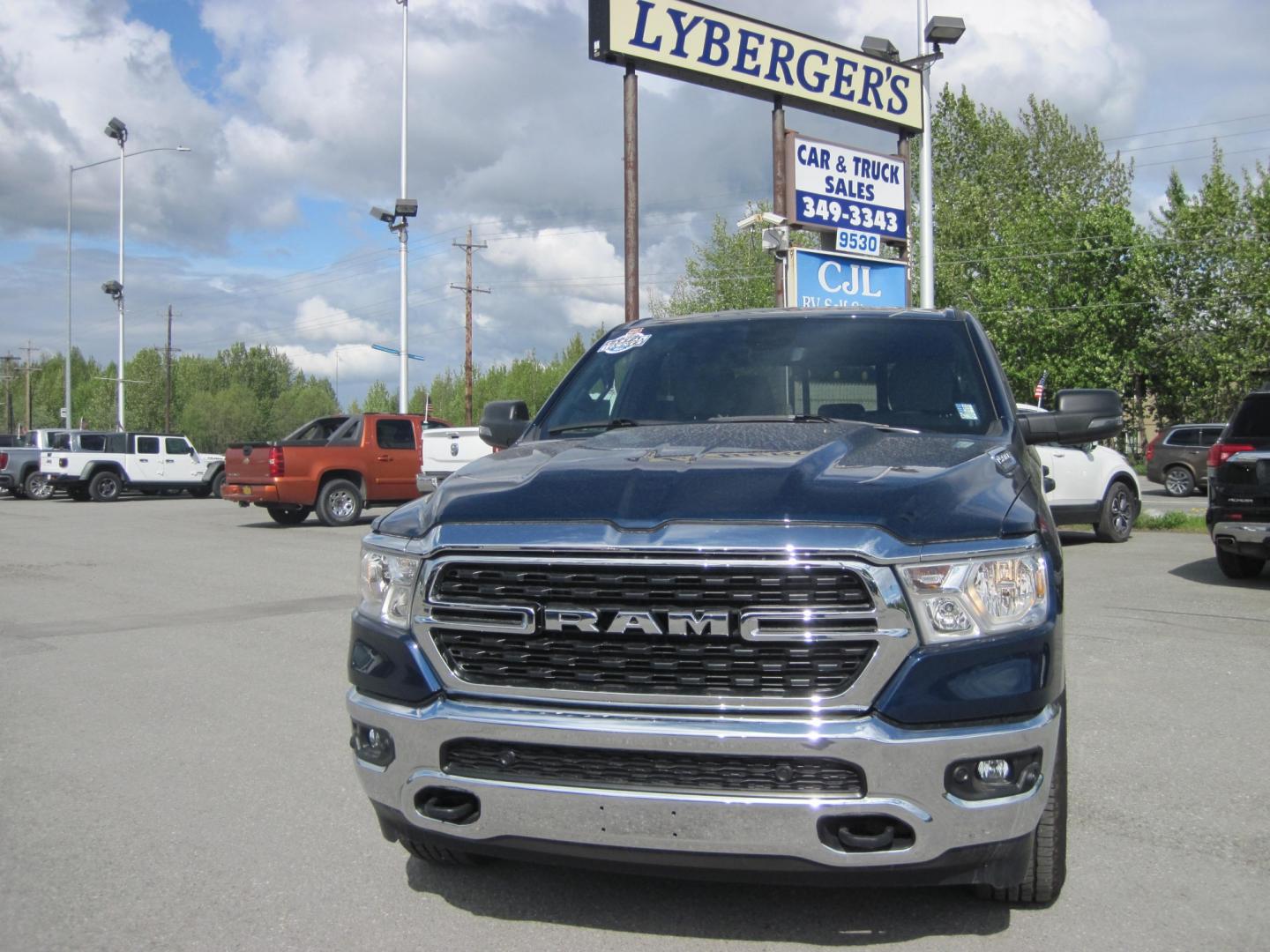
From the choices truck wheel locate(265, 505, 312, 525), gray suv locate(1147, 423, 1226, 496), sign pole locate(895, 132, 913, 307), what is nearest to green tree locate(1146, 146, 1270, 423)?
gray suv locate(1147, 423, 1226, 496)

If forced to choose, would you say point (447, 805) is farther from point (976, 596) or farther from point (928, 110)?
point (928, 110)

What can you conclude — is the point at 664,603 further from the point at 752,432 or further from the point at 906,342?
the point at 906,342

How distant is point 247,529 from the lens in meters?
19.6

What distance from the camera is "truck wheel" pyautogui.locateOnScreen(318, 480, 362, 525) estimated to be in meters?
20.2

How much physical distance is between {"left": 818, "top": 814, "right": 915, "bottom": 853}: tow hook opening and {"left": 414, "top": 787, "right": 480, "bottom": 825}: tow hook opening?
36.8 inches

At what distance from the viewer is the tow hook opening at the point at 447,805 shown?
125 inches

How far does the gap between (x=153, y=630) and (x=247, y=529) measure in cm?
1092

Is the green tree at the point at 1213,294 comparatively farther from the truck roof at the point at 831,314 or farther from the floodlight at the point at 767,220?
the truck roof at the point at 831,314

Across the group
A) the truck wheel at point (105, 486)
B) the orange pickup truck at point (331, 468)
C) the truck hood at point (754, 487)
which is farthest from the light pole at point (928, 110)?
the truck wheel at point (105, 486)

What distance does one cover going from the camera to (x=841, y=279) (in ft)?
62.6

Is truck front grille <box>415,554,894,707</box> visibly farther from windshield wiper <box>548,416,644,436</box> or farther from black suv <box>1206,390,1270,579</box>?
black suv <box>1206,390,1270,579</box>

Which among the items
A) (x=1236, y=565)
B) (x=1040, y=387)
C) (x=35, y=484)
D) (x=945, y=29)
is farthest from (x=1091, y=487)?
(x=35, y=484)

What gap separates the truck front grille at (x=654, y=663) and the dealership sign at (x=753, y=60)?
53.5ft

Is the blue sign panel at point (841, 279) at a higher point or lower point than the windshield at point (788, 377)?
higher
